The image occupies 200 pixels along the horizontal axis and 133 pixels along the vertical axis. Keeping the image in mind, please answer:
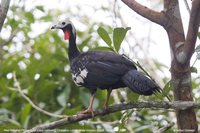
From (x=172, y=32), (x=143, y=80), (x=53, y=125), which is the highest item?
(x=172, y=32)

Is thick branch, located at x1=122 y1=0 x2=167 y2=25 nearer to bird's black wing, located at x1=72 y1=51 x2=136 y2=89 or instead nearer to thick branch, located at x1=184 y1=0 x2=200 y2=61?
thick branch, located at x1=184 y1=0 x2=200 y2=61

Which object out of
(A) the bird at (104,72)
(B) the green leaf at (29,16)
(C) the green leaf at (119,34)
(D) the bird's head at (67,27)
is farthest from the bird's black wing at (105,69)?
(B) the green leaf at (29,16)

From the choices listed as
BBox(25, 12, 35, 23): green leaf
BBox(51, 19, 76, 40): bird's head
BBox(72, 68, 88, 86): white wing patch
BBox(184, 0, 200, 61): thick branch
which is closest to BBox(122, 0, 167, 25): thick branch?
BBox(184, 0, 200, 61): thick branch

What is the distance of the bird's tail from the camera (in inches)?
74.0

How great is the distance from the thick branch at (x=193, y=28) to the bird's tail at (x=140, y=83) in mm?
297

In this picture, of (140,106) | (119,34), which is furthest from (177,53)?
(119,34)

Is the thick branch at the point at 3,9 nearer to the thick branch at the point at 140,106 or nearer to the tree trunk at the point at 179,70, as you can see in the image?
the thick branch at the point at 140,106

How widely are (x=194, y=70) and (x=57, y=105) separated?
2234 mm

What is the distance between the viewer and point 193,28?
156 cm

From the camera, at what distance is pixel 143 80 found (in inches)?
76.1

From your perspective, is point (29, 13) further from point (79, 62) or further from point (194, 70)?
point (194, 70)

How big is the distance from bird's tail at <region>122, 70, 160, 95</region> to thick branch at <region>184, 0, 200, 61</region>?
0.30 metres

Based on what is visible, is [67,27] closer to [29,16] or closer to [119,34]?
[119,34]

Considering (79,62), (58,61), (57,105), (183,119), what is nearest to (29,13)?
(58,61)
